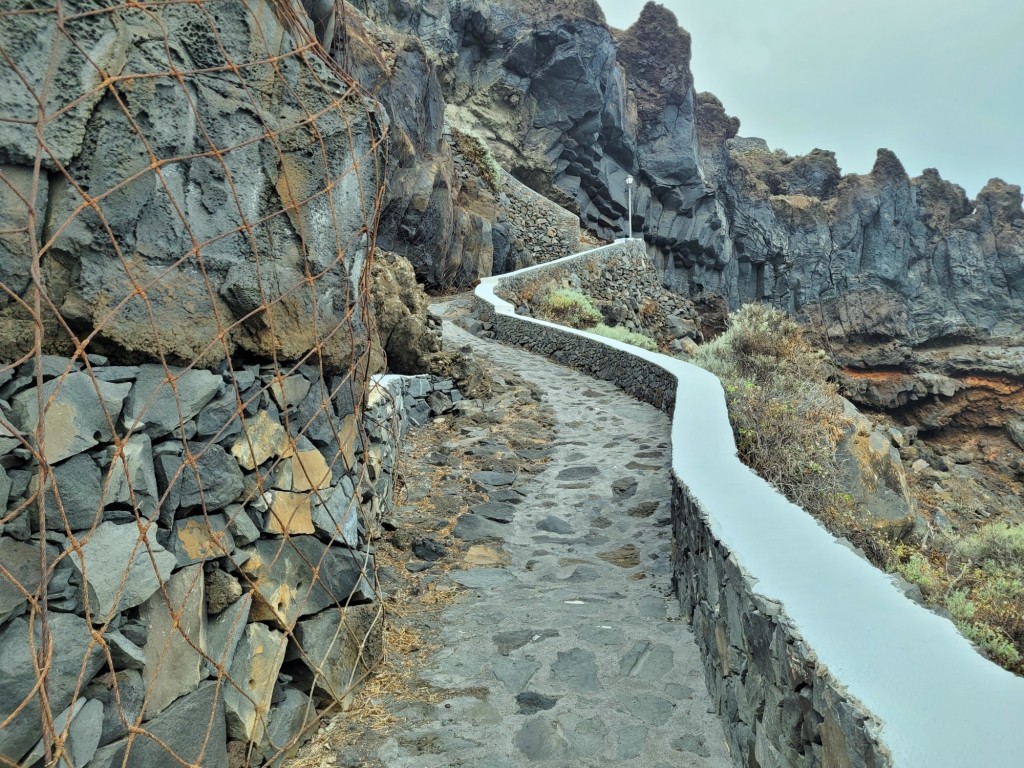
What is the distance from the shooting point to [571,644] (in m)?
3.72

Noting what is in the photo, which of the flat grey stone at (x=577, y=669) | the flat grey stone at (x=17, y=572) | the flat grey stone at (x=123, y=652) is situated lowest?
the flat grey stone at (x=577, y=669)

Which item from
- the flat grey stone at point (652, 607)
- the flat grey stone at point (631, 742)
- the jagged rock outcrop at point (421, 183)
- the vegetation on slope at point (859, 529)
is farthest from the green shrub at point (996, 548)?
the jagged rock outcrop at point (421, 183)

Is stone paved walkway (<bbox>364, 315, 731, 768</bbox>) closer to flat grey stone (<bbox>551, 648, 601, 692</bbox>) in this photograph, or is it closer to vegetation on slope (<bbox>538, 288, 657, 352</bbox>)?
flat grey stone (<bbox>551, 648, 601, 692</bbox>)

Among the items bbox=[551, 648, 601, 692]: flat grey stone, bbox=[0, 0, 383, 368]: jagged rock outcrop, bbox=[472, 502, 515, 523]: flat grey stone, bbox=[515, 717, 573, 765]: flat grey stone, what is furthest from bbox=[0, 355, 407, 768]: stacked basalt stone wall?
bbox=[472, 502, 515, 523]: flat grey stone

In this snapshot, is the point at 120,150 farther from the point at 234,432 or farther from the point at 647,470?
the point at 647,470

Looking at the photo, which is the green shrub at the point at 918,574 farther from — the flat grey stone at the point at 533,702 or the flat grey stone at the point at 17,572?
the flat grey stone at the point at 17,572

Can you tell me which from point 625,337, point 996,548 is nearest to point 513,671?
point 996,548

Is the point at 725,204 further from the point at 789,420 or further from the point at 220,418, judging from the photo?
the point at 220,418

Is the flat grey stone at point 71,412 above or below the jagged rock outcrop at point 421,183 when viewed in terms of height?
below

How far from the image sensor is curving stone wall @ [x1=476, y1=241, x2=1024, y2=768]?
5.34 ft

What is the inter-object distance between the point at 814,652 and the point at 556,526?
11.2ft

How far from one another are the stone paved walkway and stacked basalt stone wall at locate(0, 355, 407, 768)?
0.59 meters

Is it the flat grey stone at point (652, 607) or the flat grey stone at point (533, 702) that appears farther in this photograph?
the flat grey stone at point (652, 607)

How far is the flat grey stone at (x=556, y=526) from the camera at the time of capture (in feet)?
17.3
